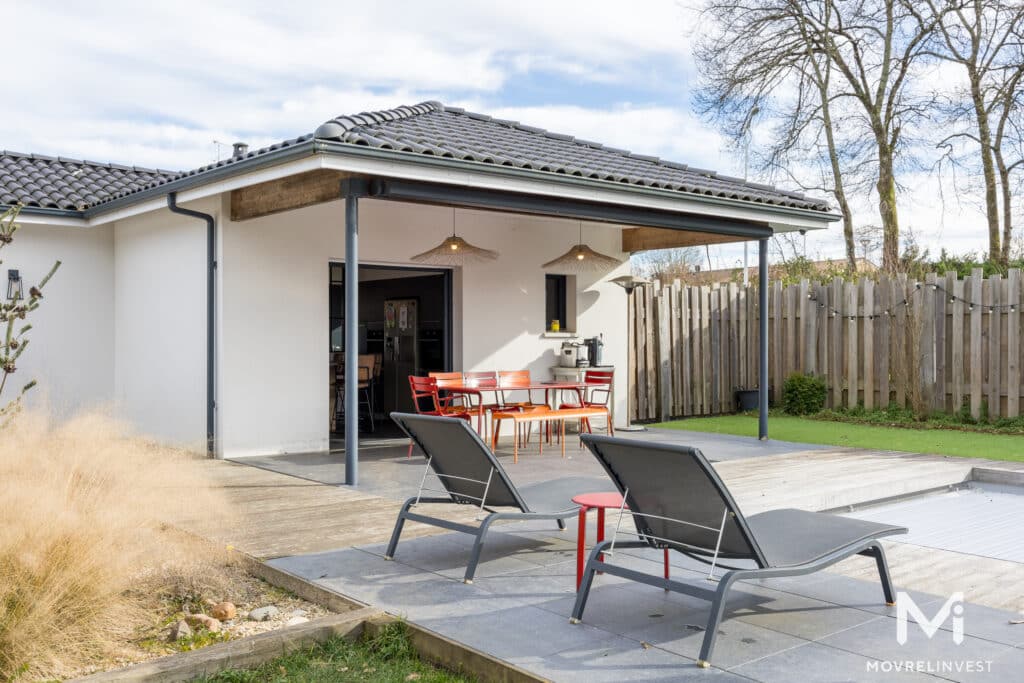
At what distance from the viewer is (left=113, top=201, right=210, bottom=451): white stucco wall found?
32.9 ft

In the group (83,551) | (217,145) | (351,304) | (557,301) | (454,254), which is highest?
(217,145)

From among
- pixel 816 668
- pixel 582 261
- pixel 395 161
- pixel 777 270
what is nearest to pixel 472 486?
pixel 816 668

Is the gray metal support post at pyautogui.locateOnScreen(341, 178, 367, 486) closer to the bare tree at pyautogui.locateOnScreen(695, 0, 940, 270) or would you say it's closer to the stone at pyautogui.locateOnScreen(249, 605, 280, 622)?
the stone at pyautogui.locateOnScreen(249, 605, 280, 622)

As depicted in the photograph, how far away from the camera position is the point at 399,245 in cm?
1084

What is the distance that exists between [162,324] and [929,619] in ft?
29.6

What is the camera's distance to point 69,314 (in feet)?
37.2

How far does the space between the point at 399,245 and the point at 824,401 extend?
690 cm

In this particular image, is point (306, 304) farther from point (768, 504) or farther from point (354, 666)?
point (354, 666)

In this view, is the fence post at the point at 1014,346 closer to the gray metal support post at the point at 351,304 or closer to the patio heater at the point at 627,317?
the patio heater at the point at 627,317

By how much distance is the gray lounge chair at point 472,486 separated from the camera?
4.82m

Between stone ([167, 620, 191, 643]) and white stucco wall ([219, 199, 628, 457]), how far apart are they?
5571mm

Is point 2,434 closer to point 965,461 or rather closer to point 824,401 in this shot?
point 965,461

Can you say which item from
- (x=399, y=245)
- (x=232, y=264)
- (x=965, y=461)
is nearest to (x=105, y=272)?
(x=232, y=264)

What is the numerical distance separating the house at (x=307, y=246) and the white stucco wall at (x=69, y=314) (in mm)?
23
